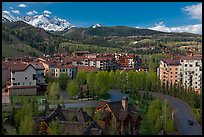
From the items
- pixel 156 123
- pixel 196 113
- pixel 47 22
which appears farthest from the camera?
pixel 47 22

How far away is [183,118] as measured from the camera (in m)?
7.20

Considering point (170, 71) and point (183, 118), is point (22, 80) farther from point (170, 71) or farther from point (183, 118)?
point (170, 71)

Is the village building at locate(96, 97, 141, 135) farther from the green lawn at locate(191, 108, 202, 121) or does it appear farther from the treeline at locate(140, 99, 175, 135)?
the green lawn at locate(191, 108, 202, 121)

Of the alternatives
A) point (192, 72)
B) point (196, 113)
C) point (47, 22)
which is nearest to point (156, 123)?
point (196, 113)

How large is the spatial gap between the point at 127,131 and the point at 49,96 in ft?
11.9

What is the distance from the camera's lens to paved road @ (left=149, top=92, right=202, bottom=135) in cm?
612

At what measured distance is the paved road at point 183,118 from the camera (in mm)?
6121

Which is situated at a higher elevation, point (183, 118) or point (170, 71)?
point (170, 71)

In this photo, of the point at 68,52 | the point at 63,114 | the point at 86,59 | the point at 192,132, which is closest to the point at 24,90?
the point at 63,114

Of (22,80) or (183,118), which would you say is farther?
(22,80)

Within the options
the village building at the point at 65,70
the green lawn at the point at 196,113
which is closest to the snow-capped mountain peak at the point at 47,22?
the village building at the point at 65,70

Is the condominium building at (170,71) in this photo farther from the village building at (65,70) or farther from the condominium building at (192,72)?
the village building at (65,70)

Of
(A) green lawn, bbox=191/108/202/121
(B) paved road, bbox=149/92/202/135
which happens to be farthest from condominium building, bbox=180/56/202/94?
(A) green lawn, bbox=191/108/202/121

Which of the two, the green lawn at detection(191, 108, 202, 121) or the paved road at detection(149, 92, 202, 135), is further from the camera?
the green lawn at detection(191, 108, 202, 121)
